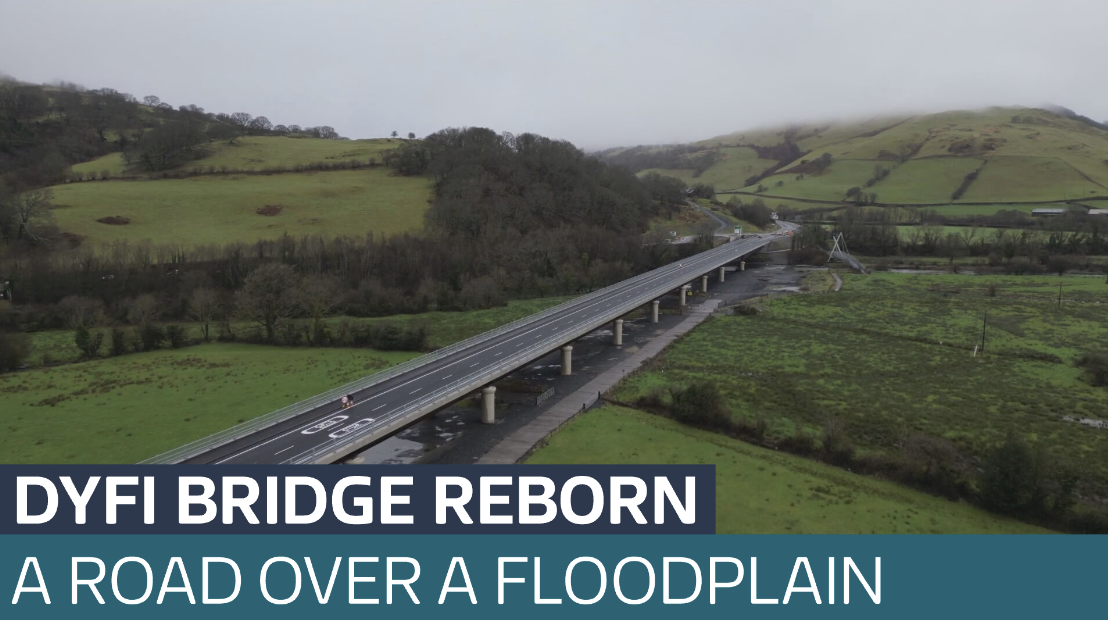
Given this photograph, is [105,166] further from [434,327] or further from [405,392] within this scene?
[405,392]

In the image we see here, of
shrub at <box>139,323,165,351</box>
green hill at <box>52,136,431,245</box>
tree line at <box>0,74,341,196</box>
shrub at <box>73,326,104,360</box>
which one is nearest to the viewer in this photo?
shrub at <box>73,326,104,360</box>

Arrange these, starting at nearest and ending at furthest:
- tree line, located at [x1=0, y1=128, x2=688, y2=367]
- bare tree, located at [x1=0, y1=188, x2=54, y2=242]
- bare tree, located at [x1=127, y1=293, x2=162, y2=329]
→ bare tree, located at [x1=127, y1=293, x2=162, y2=329] → tree line, located at [x1=0, y1=128, x2=688, y2=367] → bare tree, located at [x1=0, y1=188, x2=54, y2=242]

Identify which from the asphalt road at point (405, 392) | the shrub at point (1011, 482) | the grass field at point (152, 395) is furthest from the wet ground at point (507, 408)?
the shrub at point (1011, 482)

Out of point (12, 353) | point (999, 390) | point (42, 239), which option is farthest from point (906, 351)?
point (42, 239)

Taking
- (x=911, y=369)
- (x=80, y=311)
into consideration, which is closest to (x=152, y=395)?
(x=80, y=311)

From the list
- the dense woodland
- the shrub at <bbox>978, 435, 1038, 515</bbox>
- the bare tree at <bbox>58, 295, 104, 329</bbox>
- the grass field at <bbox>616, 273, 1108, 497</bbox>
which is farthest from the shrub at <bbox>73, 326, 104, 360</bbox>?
the shrub at <bbox>978, 435, 1038, 515</bbox>

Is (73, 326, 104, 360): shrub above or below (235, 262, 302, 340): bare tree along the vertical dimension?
below

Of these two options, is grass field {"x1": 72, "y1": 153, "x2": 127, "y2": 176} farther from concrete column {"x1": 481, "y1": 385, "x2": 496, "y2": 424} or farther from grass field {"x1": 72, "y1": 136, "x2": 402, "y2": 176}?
concrete column {"x1": 481, "y1": 385, "x2": 496, "y2": 424}

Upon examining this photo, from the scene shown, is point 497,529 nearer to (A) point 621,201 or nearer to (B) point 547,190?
(B) point 547,190
